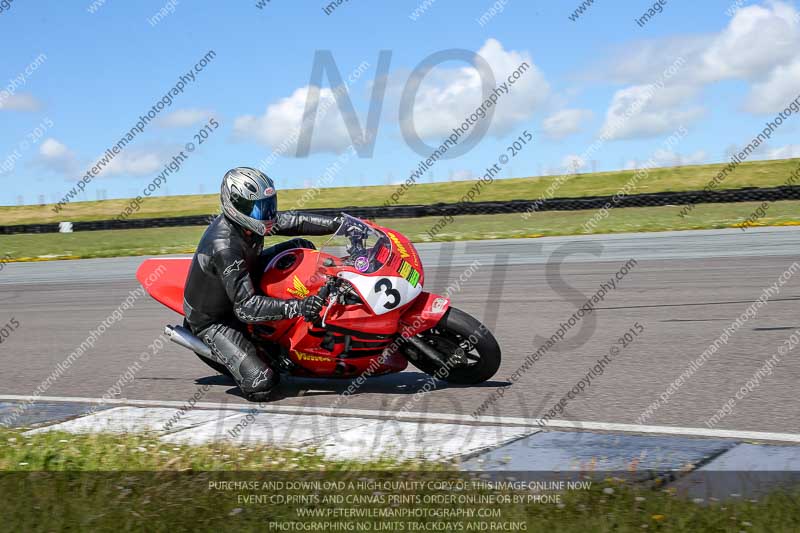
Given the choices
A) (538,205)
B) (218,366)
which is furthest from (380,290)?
(538,205)

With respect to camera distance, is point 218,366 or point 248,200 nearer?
point 248,200

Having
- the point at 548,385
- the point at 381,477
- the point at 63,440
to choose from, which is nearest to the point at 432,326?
the point at 548,385

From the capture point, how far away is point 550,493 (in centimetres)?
407

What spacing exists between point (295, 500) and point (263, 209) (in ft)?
9.17

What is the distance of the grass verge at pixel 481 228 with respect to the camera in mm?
22953

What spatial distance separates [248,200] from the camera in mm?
6398

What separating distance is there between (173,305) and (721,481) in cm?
447

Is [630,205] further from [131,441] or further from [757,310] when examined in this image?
[131,441]

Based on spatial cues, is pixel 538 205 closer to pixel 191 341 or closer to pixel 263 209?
pixel 191 341

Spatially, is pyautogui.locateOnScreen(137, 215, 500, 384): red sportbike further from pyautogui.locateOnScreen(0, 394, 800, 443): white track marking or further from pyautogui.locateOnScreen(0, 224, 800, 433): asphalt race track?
pyautogui.locateOnScreen(0, 394, 800, 443): white track marking

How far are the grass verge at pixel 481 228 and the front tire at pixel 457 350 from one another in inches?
613

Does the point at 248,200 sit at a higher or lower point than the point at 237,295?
higher

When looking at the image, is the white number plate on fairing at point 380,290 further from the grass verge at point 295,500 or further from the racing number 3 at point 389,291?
the grass verge at point 295,500

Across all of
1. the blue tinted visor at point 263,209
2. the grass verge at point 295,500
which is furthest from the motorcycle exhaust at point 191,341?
the grass verge at point 295,500
